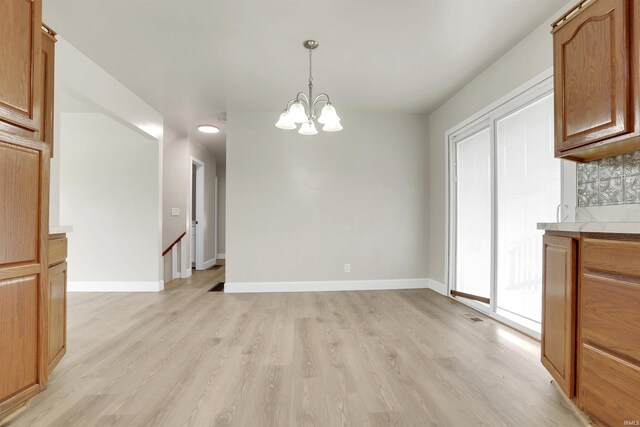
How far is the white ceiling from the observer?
225 cm

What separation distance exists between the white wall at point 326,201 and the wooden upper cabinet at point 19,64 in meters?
2.76

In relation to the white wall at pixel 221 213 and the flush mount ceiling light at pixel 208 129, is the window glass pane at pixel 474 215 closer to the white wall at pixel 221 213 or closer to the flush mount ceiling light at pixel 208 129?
the flush mount ceiling light at pixel 208 129

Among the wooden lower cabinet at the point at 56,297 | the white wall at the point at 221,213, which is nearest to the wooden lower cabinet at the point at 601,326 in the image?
the wooden lower cabinet at the point at 56,297

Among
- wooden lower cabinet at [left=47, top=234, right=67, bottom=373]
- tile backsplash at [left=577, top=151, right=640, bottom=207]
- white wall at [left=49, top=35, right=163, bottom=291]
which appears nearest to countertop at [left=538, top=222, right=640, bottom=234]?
tile backsplash at [left=577, top=151, right=640, bottom=207]

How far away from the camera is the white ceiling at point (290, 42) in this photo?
7.39ft

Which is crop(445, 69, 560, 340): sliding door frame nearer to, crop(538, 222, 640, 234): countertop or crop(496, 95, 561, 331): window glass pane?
crop(496, 95, 561, 331): window glass pane

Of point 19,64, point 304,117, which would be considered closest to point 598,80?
point 304,117

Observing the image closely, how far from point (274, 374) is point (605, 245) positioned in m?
1.85

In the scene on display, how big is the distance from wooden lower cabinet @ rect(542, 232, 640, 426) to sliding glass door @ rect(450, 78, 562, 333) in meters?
1.12

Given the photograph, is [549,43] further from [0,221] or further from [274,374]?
[0,221]

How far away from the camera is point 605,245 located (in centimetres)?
132

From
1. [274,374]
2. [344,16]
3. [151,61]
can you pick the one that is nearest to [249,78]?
[151,61]

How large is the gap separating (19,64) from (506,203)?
3.62 m

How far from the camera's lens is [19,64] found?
1464 mm
